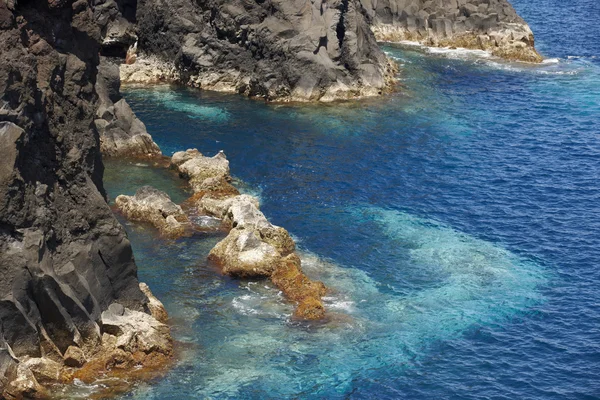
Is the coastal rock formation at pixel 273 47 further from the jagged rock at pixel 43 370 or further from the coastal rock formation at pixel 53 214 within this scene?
the jagged rock at pixel 43 370

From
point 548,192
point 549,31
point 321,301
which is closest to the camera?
point 321,301

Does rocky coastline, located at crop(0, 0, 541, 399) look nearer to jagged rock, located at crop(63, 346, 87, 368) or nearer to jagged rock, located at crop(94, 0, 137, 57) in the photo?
jagged rock, located at crop(63, 346, 87, 368)

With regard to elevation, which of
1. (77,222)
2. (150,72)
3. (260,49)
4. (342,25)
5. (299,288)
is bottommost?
(299,288)

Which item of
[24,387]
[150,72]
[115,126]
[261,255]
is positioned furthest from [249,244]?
[150,72]

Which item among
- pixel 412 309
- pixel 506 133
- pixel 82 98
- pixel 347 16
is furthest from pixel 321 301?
pixel 347 16

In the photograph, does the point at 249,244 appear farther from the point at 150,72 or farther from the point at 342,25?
the point at 150,72

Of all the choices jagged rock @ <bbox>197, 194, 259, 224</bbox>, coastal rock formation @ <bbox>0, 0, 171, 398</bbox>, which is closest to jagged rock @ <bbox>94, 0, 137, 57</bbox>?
jagged rock @ <bbox>197, 194, 259, 224</bbox>

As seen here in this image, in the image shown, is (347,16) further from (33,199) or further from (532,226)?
(33,199)
